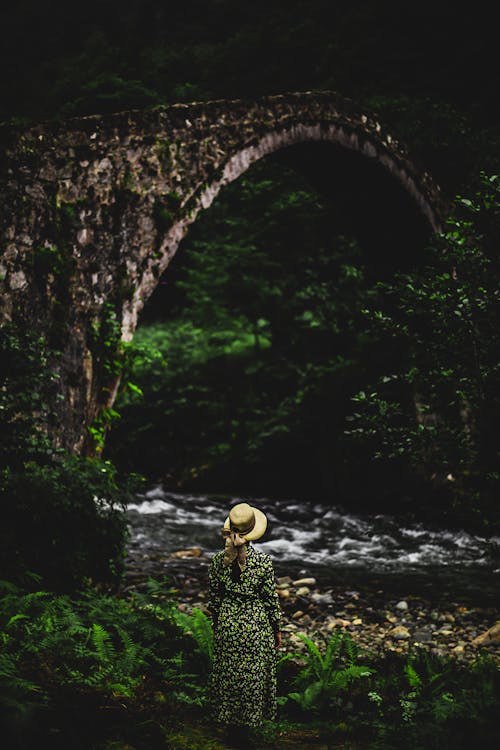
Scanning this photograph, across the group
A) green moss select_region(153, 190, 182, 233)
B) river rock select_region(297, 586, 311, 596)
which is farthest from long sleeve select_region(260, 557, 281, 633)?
green moss select_region(153, 190, 182, 233)

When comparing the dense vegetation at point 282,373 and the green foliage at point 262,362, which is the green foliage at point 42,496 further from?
the green foliage at point 262,362

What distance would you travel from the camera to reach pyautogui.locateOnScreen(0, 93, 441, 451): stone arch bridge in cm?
633

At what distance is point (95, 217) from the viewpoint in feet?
23.0

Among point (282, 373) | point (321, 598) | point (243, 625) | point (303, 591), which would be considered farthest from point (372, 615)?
point (282, 373)

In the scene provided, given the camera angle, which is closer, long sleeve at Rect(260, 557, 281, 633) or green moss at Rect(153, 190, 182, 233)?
long sleeve at Rect(260, 557, 281, 633)

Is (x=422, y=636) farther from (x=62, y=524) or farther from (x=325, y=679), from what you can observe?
(x=62, y=524)

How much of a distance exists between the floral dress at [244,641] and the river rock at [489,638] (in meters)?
2.68

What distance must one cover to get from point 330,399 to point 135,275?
680cm

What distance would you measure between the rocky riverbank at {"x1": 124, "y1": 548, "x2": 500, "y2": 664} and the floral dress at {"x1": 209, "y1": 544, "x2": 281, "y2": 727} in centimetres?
155

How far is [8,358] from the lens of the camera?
5.66 metres

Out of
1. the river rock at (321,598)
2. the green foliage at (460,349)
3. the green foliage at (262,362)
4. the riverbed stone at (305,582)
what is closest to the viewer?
the green foliage at (460,349)

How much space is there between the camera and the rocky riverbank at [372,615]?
5.84 metres

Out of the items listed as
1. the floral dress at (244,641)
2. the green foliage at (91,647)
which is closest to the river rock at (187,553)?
the green foliage at (91,647)

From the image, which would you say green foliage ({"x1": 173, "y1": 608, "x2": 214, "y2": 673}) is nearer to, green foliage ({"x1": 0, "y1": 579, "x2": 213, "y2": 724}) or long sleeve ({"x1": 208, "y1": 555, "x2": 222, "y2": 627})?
green foliage ({"x1": 0, "y1": 579, "x2": 213, "y2": 724})
